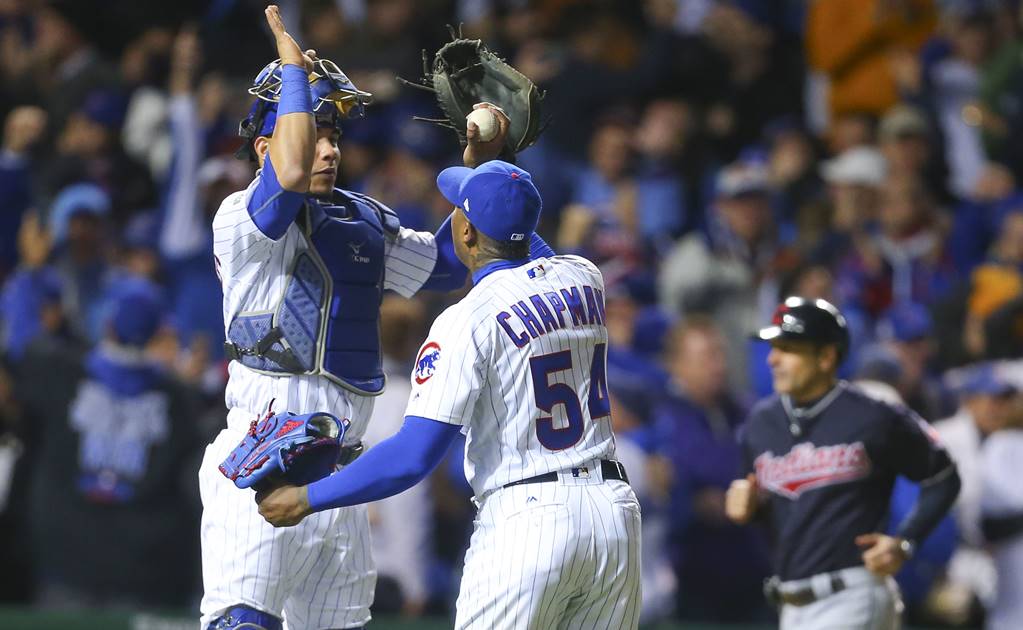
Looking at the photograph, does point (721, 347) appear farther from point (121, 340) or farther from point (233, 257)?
point (233, 257)

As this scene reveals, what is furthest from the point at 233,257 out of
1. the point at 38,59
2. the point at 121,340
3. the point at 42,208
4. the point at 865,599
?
the point at 38,59

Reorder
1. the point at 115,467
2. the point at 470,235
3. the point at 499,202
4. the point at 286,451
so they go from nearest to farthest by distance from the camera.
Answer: the point at 286,451 < the point at 499,202 < the point at 470,235 < the point at 115,467

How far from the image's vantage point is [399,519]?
8.03 meters

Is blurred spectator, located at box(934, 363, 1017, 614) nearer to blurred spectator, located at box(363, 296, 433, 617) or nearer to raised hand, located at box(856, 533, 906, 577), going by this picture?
raised hand, located at box(856, 533, 906, 577)

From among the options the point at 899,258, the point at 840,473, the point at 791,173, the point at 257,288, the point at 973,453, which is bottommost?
the point at 840,473

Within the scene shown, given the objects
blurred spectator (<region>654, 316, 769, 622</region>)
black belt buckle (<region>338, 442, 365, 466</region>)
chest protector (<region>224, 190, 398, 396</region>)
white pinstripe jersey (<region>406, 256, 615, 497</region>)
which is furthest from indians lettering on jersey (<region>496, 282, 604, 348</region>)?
blurred spectator (<region>654, 316, 769, 622</region>)

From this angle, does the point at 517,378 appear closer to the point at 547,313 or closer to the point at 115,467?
the point at 547,313

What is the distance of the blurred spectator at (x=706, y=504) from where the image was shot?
28.0 feet

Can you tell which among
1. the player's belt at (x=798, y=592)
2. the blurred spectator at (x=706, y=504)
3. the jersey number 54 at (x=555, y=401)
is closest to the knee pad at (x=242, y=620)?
the jersey number 54 at (x=555, y=401)

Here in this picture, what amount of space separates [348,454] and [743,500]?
5.77ft

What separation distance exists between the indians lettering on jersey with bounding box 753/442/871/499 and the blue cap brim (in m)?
2.02

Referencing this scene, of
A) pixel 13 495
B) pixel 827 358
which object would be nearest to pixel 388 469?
pixel 827 358

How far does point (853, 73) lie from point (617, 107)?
1880mm

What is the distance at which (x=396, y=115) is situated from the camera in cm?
1089
